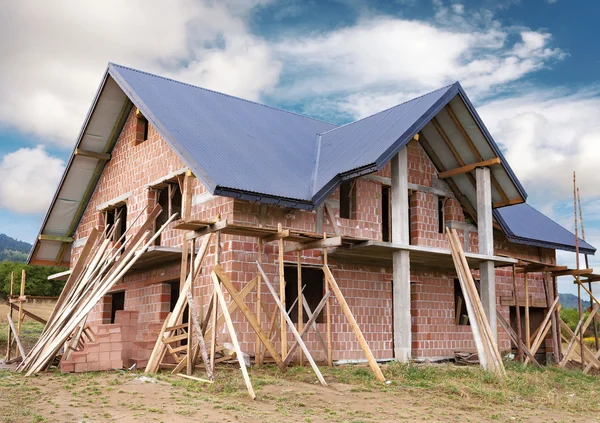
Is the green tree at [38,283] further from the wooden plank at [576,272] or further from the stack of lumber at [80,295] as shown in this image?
the wooden plank at [576,272]

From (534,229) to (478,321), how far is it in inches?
308

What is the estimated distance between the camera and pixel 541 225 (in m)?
22.6

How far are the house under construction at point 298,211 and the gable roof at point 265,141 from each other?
5cm

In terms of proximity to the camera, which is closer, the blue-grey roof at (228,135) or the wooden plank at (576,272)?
the blue-grey roof at (228,135)

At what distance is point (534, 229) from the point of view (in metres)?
21.6

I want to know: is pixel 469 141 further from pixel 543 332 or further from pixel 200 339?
pixel 200 339

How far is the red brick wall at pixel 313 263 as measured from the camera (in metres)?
14.5

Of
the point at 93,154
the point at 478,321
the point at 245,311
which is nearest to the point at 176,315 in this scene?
the point at 245,311

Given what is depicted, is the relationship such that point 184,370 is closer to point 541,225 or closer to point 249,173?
point 249,173

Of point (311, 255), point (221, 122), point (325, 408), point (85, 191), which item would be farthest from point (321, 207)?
point (85, 191)

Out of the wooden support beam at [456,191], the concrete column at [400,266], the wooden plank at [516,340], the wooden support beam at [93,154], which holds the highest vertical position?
the wooden support beam at [93,154]

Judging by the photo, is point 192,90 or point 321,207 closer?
point 321,207

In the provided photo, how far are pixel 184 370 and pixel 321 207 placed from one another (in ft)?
16.4

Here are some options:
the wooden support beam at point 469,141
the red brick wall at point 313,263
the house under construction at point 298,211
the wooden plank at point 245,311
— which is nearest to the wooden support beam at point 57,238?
the house under construction at point 298,211
